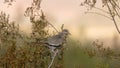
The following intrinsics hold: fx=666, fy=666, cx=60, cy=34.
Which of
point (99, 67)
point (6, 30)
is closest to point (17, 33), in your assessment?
point (6, 30)

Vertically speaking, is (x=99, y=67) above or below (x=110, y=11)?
below

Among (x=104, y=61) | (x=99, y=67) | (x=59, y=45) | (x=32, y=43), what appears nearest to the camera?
(x=59, y=45)

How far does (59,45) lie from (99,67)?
4.83 feet

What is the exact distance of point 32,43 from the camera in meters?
8.66

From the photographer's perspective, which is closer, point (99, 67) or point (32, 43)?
point (32, 43)

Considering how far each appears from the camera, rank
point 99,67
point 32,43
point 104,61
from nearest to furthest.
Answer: point 32,43 < point 99,67 < point 104,61

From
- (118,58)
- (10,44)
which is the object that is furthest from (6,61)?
(118,58)

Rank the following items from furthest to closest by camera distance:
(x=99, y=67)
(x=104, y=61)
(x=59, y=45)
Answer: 1. (x=104, y=61)
2. (x=99, y=67)
3. (x=59, y=45)

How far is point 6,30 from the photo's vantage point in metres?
9.31

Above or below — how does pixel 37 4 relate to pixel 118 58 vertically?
above

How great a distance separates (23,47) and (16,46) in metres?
0.19

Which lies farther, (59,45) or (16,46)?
(16,46)

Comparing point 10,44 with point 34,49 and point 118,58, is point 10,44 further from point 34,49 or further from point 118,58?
point 118,58

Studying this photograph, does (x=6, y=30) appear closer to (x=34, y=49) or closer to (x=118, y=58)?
(x=34, y=49)
